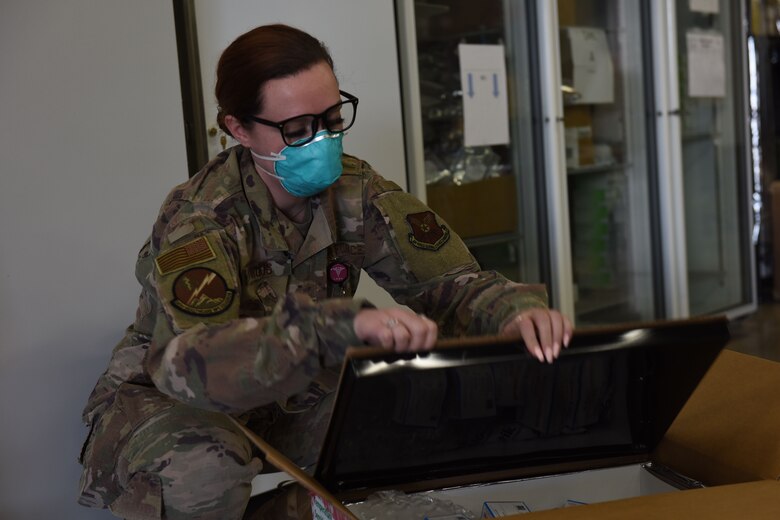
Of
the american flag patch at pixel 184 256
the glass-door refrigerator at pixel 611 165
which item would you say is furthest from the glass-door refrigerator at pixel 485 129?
the american flag patch at pixel 184 256

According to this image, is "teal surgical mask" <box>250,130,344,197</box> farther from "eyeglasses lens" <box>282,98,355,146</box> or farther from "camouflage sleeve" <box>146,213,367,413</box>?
"camouflage sleeve" <box>146,213,367,413</box>

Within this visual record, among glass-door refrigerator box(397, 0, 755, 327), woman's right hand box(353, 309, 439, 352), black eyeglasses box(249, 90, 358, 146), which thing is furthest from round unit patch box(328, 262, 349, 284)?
glass-door refrigerator box(397, 0, 755, 327)

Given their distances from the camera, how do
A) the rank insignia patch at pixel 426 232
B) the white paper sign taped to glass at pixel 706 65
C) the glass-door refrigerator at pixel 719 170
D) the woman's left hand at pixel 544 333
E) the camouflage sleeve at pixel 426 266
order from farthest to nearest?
the glass-door refrigerator at pixel 719 170 < the white paper sign taped to glass at pixel 706 65 < the rank insignia patch at pixel 426 232 < the camouflage sleeve at pixel 426 266 < the woman's left hand at pixel 544 333

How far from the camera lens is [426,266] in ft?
4.87

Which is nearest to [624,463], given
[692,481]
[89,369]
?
[692,481]

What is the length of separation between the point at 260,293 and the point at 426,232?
0.29 metres

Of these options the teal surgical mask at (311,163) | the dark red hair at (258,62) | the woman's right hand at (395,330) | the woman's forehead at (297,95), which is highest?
the dark red hair at (258,62)

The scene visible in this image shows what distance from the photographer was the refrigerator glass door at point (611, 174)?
11.6 ft

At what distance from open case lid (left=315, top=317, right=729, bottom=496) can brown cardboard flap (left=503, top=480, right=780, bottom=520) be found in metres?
0.17

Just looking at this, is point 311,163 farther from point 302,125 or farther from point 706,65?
point 706,65

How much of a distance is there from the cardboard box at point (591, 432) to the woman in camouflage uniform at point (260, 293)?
8 centimetres

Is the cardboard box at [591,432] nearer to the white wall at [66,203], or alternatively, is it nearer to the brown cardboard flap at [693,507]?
the brown cardboard flap at [693,507]

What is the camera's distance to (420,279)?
150 cm

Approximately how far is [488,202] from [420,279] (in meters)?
1.61
